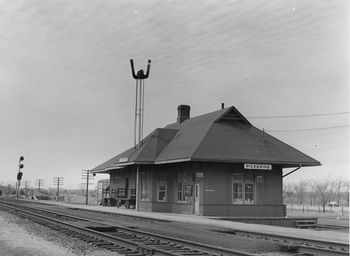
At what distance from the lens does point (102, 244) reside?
13.1m

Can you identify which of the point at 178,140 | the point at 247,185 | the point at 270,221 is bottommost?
the point at 270,221

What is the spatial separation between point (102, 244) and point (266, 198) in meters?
18.4

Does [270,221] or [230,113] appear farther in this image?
[230,113]

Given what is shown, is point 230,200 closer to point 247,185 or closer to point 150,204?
point 247,185

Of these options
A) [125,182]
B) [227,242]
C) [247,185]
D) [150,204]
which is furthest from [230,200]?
[227,242]

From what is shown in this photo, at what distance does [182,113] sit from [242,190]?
11890mm

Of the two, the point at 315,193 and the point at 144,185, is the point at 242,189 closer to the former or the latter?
the point at 144,185

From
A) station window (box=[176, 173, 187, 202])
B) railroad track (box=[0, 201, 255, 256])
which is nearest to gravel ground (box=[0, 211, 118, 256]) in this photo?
railroad track (box=[0, 201, 255, 256])

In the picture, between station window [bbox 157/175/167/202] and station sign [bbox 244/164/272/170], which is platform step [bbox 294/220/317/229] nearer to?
station sign [bbox 244/164/272/170]

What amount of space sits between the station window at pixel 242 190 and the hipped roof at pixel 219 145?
1750mm

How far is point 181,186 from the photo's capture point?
31141 mm

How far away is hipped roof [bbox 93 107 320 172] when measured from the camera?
93.0 ft

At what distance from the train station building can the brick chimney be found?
15.8ft

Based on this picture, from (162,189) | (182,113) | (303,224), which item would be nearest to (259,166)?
(303,224)
